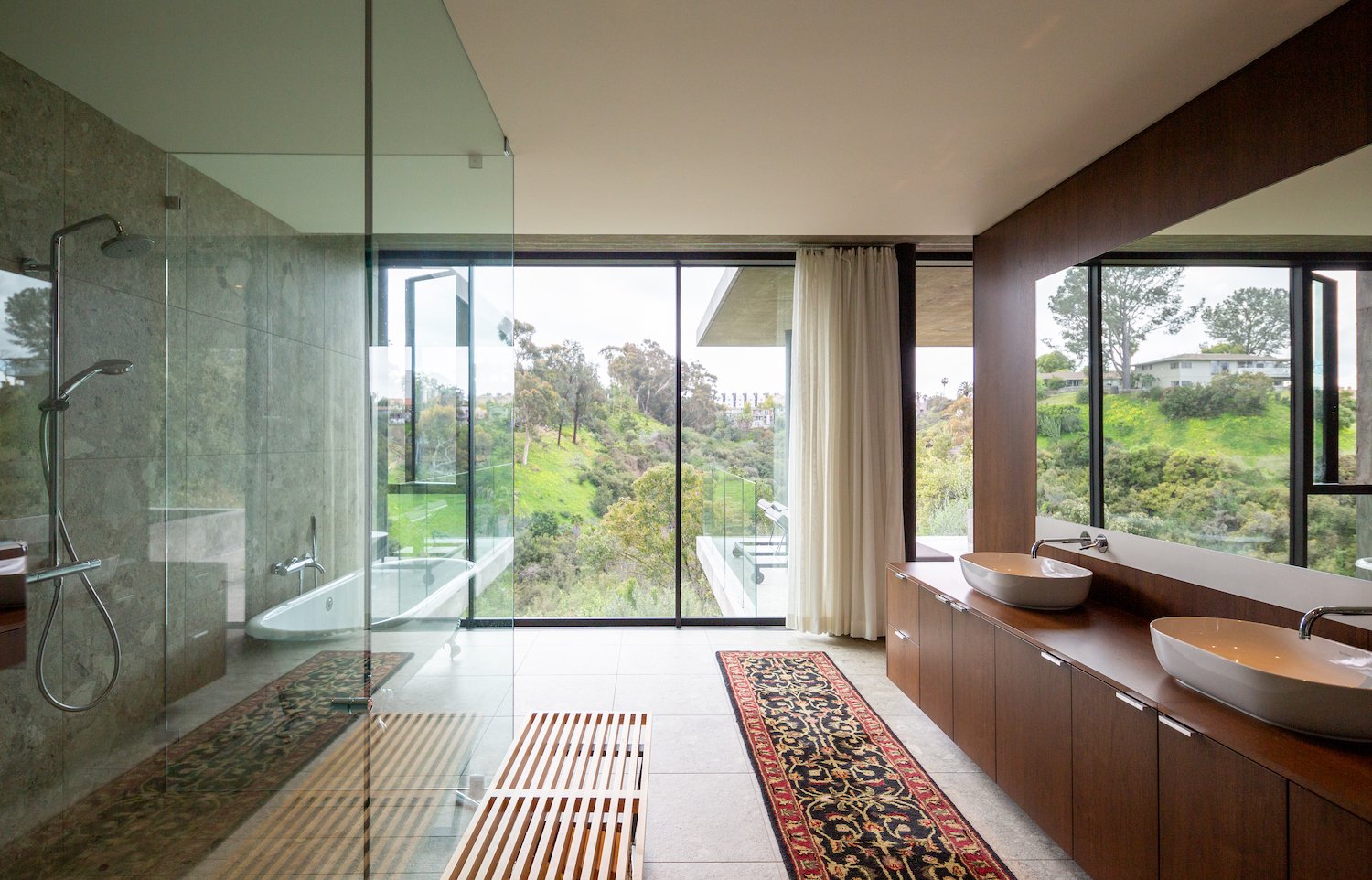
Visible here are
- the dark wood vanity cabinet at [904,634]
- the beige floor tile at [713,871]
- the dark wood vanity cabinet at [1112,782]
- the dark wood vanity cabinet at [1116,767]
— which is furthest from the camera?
the dark wood vanity cabinet at [904,634]

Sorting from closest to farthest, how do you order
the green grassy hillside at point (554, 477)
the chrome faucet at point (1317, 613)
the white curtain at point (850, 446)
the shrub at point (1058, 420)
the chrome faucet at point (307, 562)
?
the chrome faucet at point (307, 562)
the chrome faucet at point (1317, 613)
the shrub at point (1058, 420)
the white curtain at point (850, 446)
the green grassy hillside at point (554, 477)

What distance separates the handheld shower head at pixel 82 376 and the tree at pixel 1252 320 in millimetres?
2777

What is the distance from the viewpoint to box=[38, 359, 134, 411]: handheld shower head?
0.61 meters

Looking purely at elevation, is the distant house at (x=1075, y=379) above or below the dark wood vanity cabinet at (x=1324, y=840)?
above

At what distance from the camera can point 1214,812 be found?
1431 millimetres

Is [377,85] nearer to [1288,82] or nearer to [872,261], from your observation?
[1288,82]

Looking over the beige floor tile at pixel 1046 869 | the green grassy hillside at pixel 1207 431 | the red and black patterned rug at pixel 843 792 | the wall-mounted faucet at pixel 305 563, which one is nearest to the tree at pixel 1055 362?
the green grassy hillside at pixel 1207 431

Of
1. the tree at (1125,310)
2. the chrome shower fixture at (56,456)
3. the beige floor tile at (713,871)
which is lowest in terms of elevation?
the beige floor tile at (713,871)

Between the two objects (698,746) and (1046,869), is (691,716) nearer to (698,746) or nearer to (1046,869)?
(698,746)

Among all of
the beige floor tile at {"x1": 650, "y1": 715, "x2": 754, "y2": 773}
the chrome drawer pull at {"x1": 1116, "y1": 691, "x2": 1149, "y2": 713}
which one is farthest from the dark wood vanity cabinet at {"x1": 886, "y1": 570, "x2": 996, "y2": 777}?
the beige floor tile at {"x1": 650, "y1": 715, "x2": 754, "y2": 773}

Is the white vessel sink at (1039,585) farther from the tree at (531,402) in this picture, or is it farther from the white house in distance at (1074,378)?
the tree at (531,402)

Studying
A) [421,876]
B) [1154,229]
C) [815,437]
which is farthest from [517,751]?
[1154,229]

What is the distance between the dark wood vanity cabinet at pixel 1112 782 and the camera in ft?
5.28

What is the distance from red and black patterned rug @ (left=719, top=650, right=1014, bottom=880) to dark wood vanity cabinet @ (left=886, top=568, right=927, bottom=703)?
0.74 ft
